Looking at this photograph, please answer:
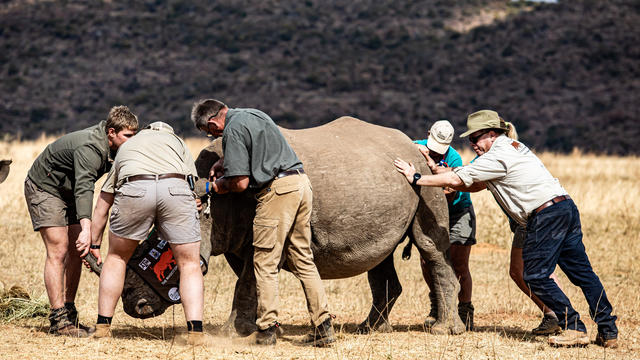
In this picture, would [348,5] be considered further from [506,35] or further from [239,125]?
[239,125]

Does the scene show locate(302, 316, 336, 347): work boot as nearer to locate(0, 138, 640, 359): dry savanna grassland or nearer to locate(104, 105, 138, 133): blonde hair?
locate(0, 138, 640, 359): dry savanna grassland

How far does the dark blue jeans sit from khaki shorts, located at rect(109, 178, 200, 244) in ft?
10.9

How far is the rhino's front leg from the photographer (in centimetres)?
749

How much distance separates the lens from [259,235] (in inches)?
271

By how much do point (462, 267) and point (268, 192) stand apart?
3.06 metres

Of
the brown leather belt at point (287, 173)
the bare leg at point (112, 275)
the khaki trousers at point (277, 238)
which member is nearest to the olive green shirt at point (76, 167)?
the bare leg at point (112, 275)

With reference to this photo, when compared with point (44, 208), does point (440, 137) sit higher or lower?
higher

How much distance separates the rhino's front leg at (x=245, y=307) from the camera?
7488mm

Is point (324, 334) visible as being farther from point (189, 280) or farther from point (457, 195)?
point (457, 195)

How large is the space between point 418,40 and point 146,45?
795 inches

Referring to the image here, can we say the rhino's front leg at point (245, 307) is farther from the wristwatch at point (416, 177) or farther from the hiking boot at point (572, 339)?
the hiking boot at point (572, 339)

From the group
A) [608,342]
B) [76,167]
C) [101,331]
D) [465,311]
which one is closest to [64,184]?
[76,167]

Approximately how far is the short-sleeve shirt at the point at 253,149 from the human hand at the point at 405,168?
143 cm

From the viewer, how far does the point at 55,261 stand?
24.2ft
